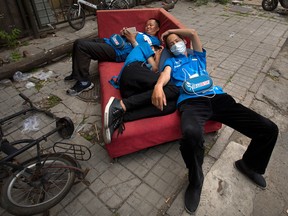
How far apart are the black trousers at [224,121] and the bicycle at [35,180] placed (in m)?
1.18

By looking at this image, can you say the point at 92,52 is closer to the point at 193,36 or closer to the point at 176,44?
the point at 176,44

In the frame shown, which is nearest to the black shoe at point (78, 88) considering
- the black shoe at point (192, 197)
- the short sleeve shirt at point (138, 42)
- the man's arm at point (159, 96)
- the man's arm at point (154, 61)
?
the short sleeve shirt at point (138, 42)

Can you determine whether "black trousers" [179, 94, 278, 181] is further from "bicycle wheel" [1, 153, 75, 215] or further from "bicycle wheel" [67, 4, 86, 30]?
"bicycle wheel" [67, 4, 86, 30]

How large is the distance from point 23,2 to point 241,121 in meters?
5.47

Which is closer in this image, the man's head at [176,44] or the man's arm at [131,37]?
the man's head at [176,44]

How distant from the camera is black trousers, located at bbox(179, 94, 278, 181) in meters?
2.23

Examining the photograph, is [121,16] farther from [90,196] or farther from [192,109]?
[90,196]

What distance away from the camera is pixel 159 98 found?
2.54m

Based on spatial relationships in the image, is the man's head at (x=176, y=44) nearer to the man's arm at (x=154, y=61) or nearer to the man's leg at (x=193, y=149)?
the man's arm at (x=154, y=61)

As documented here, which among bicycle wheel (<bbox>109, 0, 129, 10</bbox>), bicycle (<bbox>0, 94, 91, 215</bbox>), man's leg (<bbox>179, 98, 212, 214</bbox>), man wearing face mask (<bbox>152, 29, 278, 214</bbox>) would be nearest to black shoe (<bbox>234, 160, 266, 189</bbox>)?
man wearing face mask (<bbox>152, 29, 278, 214</bbox>)

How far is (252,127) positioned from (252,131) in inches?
2.1

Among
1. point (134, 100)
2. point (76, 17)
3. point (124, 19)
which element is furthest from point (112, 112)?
point (76, 17)

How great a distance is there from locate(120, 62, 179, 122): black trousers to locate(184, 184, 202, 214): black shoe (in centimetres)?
91

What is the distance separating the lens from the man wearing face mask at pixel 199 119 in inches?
89.0
